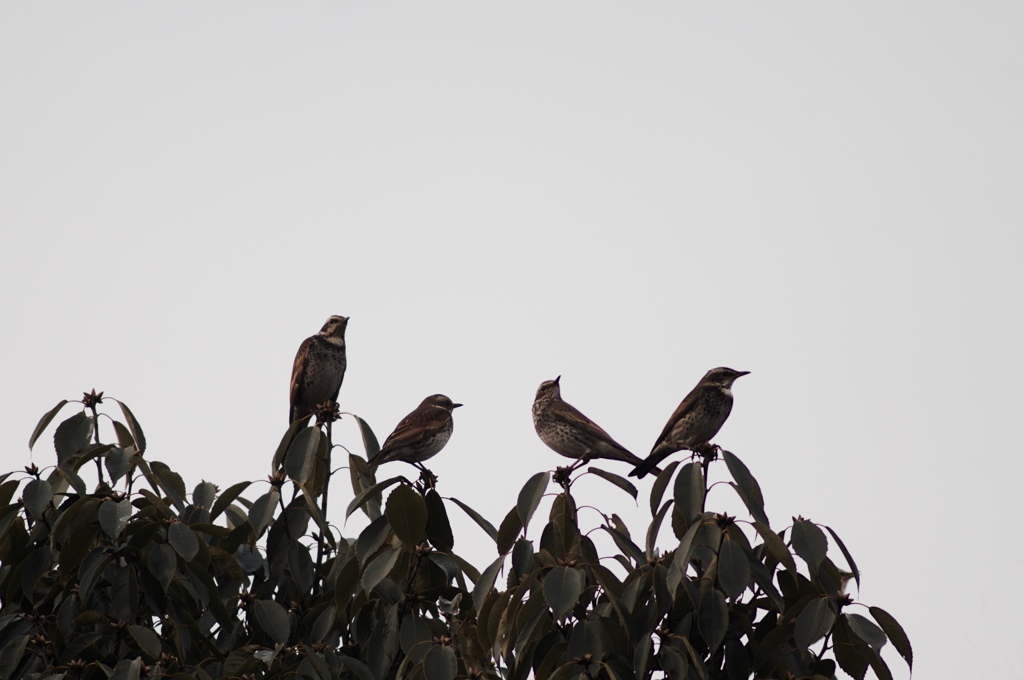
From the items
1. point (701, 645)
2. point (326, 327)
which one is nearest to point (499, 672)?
point (701, 645)

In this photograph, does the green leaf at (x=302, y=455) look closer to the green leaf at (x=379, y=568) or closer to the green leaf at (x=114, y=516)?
the green leaf at (x=379, y=568)

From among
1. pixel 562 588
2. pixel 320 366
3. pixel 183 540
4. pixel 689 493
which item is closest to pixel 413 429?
pixel 320 366

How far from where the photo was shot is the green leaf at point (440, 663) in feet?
16.5

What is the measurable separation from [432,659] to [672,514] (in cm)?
135

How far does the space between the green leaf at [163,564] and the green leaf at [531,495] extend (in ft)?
5.37

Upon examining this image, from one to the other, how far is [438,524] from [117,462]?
162cm

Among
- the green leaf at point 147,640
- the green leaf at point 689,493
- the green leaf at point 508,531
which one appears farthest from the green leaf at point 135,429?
the green leaf at point 689,493

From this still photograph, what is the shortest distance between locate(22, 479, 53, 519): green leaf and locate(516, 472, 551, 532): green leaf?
223 cm

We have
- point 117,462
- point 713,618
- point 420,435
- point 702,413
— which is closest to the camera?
point 713,618

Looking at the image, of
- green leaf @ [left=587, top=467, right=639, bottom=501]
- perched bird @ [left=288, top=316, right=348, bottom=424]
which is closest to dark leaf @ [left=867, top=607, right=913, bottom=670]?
green leaf @ [left=587, top=467, right=639, bottom=501]

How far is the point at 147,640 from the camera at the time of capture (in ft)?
18.1

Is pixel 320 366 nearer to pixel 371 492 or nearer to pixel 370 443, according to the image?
pixel 370 443

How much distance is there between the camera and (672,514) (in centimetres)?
565

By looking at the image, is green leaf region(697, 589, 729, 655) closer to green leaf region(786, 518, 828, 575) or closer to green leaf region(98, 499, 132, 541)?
green leaf region(786, 518, 828, 575)
